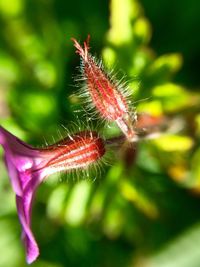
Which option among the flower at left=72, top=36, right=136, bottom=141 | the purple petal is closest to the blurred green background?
the flower at left=72, top=36, right=136, bottom=141

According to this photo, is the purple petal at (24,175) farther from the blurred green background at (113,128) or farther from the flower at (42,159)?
the blurred green background at (113,128)

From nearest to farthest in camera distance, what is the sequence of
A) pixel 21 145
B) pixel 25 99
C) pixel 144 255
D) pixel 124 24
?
1. pixel 21 145
2. pixel 124 24
3. pixel 25 99
4. pixel 144 255

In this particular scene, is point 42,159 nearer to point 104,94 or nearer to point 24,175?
point 24,175

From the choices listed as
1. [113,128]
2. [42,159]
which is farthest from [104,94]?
[113,128]

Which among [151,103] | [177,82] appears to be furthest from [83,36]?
[151,103]

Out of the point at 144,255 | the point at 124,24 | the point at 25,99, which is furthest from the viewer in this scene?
the point at 144,255

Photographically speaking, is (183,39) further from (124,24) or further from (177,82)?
(124,24)

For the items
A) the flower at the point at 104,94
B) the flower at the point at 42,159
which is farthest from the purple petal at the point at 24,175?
the flower at the point at 104,94
